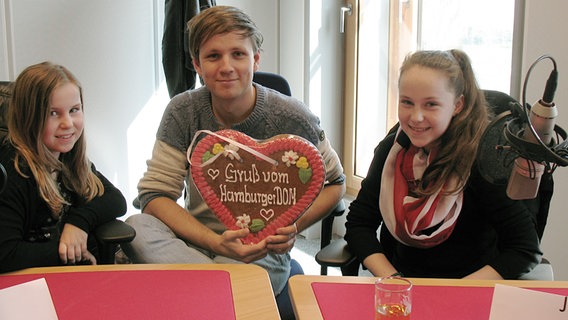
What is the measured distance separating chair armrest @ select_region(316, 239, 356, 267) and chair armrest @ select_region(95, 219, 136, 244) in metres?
0.50

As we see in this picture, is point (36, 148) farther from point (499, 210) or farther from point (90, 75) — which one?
point (90, 75)

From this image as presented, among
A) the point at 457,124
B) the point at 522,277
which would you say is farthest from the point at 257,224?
the point at 522,277

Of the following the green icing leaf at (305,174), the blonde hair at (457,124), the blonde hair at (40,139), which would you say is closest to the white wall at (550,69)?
the blonde hair at (457,124)

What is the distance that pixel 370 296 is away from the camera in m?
1.14

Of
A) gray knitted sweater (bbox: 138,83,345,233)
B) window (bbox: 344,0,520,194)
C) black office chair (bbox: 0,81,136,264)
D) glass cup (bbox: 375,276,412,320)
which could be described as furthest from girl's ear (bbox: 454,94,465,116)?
window (bbox: 344,0,520,194)

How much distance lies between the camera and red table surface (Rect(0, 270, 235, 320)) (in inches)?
41.9

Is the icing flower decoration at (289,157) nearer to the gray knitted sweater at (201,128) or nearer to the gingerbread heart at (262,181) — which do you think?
the gingerbread heart at (262,181)

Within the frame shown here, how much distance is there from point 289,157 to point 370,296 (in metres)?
0.39

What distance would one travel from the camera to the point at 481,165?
1.01 m

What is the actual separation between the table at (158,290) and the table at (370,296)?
7 centimetres

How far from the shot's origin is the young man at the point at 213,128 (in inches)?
64.2

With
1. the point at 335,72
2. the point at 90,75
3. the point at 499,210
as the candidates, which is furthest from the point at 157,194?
the point at 335,72

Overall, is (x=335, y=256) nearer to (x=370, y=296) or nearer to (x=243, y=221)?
(x=243, y=221)

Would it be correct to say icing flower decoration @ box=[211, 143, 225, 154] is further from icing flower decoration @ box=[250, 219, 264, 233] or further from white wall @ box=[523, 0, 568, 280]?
white wall @ box=[523, 0, 568, 280]
